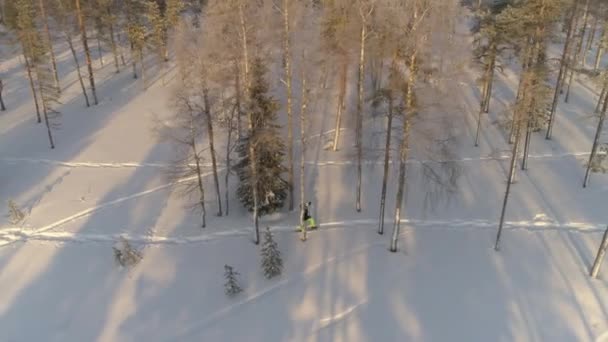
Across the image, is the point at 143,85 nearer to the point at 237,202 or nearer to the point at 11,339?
the point at 237,202

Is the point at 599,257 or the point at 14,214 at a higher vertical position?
the point at 599,257

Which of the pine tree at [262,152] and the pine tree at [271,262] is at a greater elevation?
the pine tree at [262,152]

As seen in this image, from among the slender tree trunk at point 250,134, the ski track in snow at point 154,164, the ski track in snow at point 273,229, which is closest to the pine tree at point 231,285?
the slender tree trunk at point 250,134

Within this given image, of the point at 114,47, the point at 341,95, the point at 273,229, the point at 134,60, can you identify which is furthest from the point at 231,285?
the point at 114,47

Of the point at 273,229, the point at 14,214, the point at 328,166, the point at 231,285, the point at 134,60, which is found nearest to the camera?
the point at 231,285

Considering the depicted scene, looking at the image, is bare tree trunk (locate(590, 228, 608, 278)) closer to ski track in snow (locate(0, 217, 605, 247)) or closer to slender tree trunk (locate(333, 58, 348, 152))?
ski track in snow (locate(0, 217, 605, 247))

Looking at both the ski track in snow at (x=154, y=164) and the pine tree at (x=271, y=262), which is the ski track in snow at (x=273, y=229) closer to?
the pine tree at (x=271, y=262)

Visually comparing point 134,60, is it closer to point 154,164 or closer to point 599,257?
point 154,164
